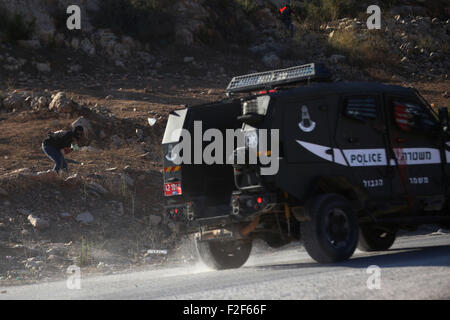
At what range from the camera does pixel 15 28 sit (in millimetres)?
27266

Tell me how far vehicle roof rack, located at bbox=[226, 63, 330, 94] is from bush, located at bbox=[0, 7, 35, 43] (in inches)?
742

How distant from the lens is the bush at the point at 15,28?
27.1m

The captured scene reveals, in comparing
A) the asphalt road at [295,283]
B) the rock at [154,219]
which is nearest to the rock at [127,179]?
the rock at [154,219]

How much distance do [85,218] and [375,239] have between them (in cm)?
602

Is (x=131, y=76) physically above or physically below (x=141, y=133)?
above

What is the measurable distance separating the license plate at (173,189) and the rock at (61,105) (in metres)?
10.9

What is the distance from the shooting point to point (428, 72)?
3061 cm

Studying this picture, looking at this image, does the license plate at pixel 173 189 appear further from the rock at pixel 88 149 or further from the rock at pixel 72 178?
the rock at pixel 88 149

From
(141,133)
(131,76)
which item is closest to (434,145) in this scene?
(141,133)

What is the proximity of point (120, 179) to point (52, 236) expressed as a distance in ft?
8.91

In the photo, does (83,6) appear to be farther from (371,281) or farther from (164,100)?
(371,281)

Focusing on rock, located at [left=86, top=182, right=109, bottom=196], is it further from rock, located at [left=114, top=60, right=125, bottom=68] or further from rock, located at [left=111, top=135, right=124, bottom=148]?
rock, located at [left=114, top=60, right=125, bottom=68]

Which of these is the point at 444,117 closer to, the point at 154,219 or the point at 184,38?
the point at 154,219

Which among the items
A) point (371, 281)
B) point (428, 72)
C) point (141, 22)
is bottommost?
point (371, 281)
